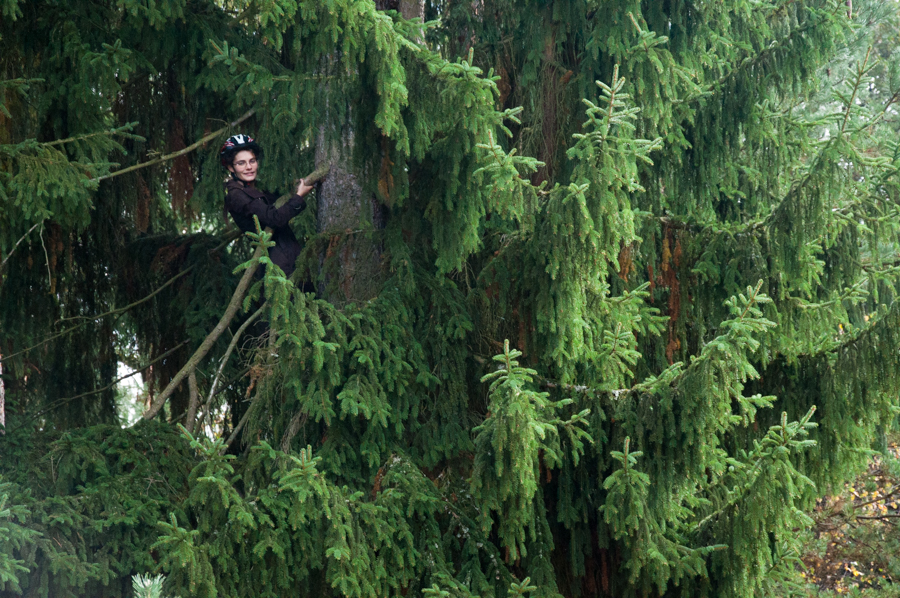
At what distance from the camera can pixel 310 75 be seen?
16.3ft

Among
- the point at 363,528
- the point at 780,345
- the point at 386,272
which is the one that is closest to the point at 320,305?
the point at 386,272

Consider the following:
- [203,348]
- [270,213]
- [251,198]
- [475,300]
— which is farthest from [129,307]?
[475,300]

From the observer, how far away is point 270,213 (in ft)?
17.5

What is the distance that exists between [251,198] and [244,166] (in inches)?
10.6

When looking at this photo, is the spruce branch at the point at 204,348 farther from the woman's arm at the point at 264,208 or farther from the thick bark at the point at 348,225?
the thick bark at the point at 348,225

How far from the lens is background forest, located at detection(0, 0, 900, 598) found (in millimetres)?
4441

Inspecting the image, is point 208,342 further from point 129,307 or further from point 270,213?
→ point 129,307

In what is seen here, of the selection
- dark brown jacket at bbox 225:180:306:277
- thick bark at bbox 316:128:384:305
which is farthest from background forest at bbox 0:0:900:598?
dark brown jacket at bbox 225:180:306:277

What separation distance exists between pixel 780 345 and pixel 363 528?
255 centimetres

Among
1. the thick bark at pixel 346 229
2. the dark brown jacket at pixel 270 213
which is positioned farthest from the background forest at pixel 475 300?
the dark brown jacket at pixel 270 213

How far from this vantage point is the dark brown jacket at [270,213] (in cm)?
531

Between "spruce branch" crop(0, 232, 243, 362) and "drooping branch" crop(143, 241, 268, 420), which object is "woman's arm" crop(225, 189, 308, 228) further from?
"spruce branch" crop(0, 232, 243, 362)

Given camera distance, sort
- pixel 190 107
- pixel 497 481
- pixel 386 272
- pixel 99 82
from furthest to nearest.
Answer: pixel 190 107
pixel 386 272
pixel 99 82
pixel 497 481

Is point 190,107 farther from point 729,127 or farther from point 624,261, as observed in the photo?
point 729,127
